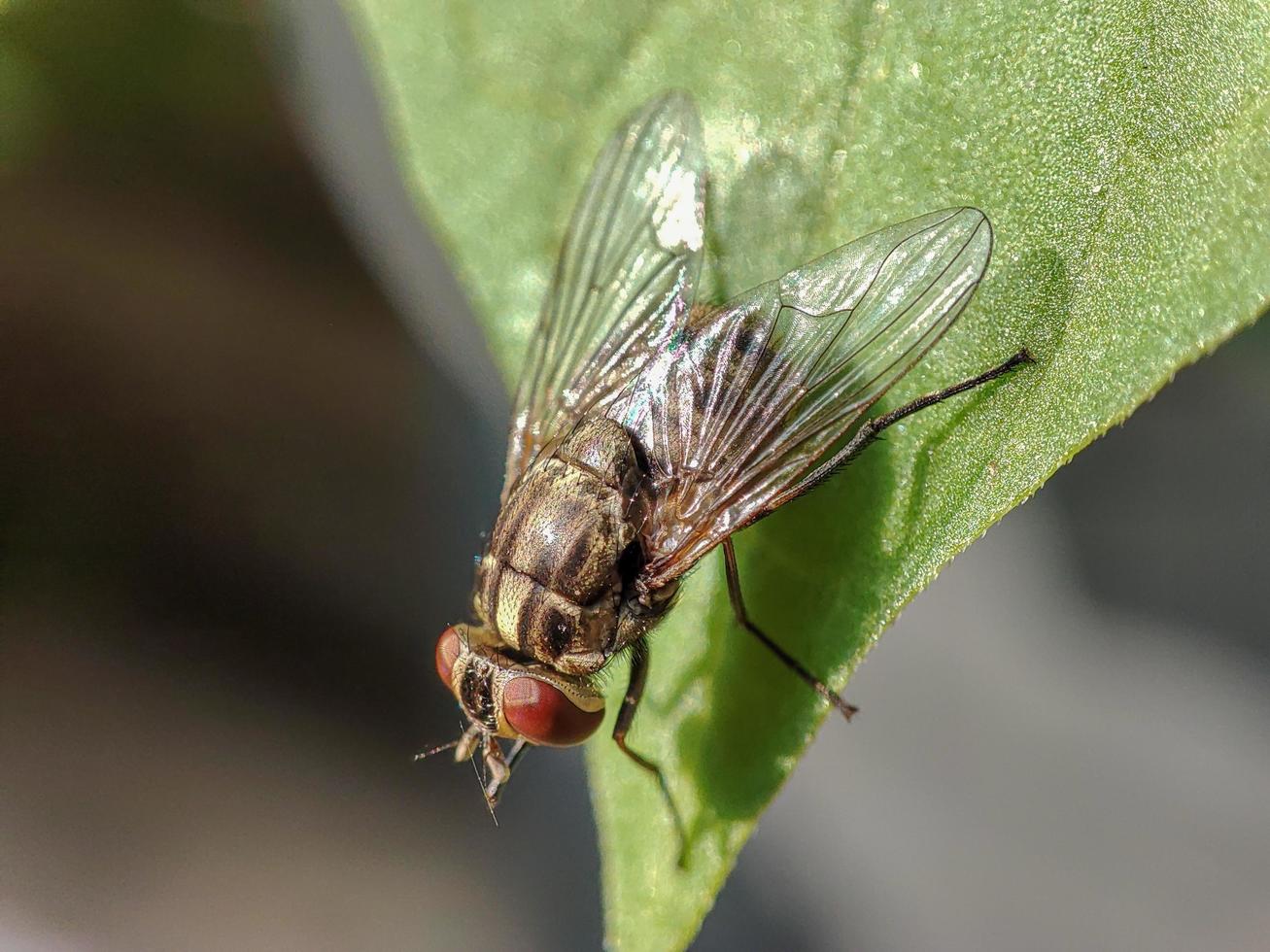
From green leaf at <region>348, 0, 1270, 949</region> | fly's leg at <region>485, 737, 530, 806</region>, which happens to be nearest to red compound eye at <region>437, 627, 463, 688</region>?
fly's leg at <region>485, 737, 530, 806</region>

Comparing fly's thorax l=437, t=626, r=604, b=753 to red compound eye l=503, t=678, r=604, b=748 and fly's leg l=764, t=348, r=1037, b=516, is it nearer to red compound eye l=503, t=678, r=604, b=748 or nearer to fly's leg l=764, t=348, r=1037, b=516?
red compound eye l=503, t=678, r=604, b=748

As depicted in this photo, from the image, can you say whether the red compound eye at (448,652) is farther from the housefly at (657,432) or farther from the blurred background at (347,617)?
the blurred background at (347,617)

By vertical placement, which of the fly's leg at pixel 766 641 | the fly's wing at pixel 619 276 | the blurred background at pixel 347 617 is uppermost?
the fly's wing at pixel 619 276

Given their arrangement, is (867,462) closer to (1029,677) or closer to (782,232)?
(782,232)

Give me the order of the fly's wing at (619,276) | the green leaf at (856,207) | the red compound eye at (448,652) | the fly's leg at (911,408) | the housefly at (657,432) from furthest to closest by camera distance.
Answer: the red compound eye at (448,652) < the fly's wing at (619,276) < the housefly at (657,432) < the fly's leg at (911,408) < the green leaf at (856,207)

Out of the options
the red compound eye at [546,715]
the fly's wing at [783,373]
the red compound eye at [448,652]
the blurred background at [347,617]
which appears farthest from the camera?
the blurred background at [347,617]

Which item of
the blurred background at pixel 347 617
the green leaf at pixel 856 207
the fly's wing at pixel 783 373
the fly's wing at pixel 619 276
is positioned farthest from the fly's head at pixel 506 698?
the blurred background at pixel 347 617
